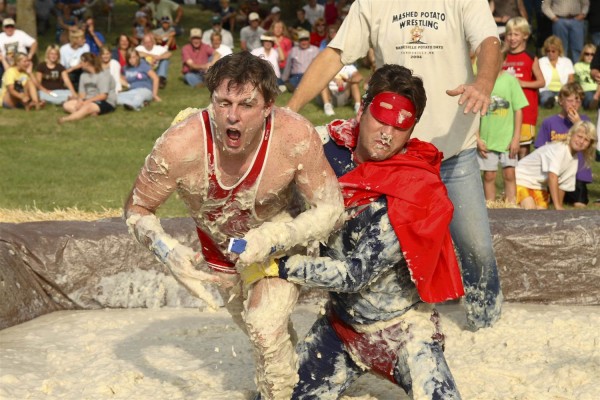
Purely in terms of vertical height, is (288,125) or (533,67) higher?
(288,125)

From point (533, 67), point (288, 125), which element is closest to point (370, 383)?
point (288, 125)

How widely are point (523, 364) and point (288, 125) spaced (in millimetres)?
2062

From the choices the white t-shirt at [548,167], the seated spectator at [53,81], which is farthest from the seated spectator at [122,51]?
the white t-shirt at [548,167]

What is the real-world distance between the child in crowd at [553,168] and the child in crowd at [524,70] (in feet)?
3.63

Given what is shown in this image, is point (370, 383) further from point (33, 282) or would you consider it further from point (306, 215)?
point (33, 282)

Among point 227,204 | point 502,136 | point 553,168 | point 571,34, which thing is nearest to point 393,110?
point 227,204

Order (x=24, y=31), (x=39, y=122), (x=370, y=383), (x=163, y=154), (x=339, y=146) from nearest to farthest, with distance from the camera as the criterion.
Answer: (x=163, y=154) → (x=339, y=146) → (x=370, y=383) → (x=39, y=122) → (x=24, y=31)

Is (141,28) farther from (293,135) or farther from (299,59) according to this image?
(293,135)

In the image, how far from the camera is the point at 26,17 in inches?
673

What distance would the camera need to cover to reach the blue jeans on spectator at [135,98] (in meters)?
14.4

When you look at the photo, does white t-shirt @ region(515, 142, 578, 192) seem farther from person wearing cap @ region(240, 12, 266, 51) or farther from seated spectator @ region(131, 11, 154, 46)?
seated spectator @ region(131, 11, 154, 46)

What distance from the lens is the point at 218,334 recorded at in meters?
5.94

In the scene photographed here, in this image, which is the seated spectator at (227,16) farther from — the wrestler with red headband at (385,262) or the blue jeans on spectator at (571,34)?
the wrestler with red headband at (385,262)

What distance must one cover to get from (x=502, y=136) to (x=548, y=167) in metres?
0.49
